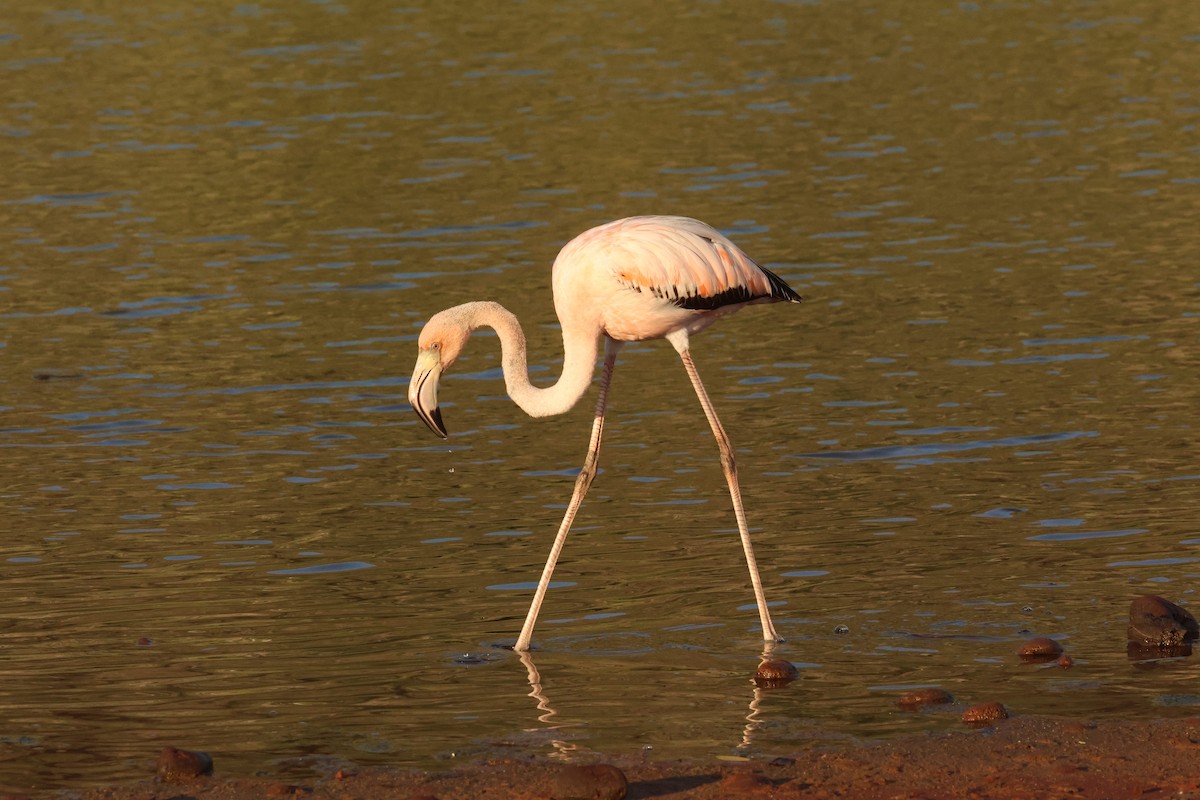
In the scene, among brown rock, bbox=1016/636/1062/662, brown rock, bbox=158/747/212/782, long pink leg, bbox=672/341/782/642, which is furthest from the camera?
long pink leg, bbox=672/341/782/642

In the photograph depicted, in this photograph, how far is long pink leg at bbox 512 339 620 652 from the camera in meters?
8.95

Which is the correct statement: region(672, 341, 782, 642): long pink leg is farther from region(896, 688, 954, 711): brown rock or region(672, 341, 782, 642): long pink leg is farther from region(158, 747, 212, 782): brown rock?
region(158, 747, 212, 782): brown rock

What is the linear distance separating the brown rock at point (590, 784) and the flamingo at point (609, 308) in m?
2.23

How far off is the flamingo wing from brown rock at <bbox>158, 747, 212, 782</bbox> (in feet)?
10.1

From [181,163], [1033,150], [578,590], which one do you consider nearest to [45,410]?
[578,590]

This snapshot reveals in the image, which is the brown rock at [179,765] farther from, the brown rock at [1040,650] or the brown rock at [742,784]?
the brown rock at [1040,650]

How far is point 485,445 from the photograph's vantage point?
13.2m

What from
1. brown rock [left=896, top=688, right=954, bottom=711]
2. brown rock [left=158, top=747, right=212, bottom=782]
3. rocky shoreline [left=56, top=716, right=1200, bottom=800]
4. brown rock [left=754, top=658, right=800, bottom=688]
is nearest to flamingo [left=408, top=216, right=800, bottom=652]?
brown rock [left=754, top=658, right=800, bottom=688]

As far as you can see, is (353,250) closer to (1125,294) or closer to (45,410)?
(45,410)

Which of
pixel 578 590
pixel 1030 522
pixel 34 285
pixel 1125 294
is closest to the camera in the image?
pixel 578 590

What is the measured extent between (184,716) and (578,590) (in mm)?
2368

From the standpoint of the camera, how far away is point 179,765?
23.7 feet

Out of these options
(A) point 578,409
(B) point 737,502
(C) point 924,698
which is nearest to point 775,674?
(C) point 924,698

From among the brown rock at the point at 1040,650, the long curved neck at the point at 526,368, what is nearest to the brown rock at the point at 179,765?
the long curved neck at the point at 526,368
